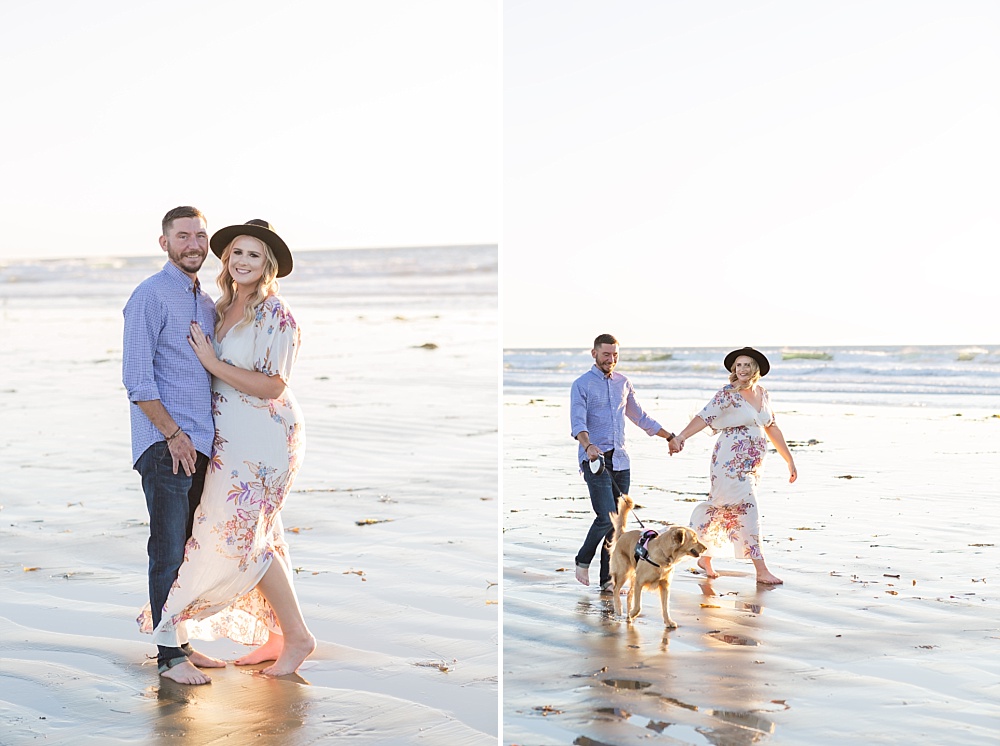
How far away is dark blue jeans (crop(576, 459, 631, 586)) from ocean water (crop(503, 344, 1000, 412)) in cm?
1221

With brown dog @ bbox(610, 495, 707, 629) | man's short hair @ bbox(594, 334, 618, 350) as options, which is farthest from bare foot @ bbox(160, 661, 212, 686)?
man's short hair @ bbox(594, 334, 618, 350)

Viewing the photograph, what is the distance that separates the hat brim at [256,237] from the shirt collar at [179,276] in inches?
6.9

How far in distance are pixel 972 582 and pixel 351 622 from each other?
375cm

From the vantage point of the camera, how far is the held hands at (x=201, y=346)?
4441 millimetres

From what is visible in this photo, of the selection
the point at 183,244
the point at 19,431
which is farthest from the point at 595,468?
the point at 19,431

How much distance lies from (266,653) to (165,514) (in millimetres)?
830

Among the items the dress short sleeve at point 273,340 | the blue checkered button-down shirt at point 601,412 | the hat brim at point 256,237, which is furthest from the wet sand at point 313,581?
the hat brim at point 256,237

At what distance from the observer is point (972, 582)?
20.7 ft

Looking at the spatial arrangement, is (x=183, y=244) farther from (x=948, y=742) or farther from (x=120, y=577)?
(x=948, y=742)

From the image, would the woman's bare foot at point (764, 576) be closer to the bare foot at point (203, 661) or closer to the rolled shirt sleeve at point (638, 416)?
the rolled shirt sleeve at point (638, 416)

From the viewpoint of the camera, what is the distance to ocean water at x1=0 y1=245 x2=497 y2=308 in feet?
94.5

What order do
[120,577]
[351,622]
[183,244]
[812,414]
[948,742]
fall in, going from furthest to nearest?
[812,414], [120,577], [351,622], [183,244], [948,742]

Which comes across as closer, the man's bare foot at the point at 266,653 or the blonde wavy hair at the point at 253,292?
the blonde wavy hair at the point at 253,292

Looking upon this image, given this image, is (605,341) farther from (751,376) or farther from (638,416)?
(751,376)
